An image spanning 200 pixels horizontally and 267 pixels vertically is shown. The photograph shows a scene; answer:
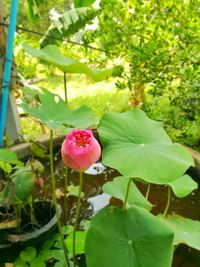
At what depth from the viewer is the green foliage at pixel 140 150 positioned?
0.87 meters

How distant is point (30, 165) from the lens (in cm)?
153

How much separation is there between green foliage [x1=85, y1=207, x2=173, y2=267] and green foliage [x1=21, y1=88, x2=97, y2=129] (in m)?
0.28

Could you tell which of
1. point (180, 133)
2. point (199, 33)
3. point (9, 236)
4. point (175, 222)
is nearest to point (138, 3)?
point (199, 33)

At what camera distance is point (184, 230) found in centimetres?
125

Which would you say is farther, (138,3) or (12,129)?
(12,129)

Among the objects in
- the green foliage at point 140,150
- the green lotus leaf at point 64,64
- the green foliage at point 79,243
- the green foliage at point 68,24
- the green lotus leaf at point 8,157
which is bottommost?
the green foliage at point 79,243

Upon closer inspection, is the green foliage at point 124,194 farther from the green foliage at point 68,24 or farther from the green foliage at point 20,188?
the green foliage at point 68,24

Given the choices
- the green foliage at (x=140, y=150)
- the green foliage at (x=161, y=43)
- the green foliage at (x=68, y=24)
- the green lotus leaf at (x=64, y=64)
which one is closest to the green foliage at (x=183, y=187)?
the green foliage at (x=140, y=150)

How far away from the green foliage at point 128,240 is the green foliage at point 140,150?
0.45ft

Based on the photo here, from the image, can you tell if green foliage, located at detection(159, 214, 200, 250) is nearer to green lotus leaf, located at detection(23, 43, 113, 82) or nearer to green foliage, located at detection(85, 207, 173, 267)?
green foliage, located at detection(85, 207, 173, 267)

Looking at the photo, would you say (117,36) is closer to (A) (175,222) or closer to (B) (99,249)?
(A) (175,222)

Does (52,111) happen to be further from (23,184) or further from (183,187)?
(183,187)

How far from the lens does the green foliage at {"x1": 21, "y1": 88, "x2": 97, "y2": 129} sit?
107 centimetres

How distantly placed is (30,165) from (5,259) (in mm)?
384
